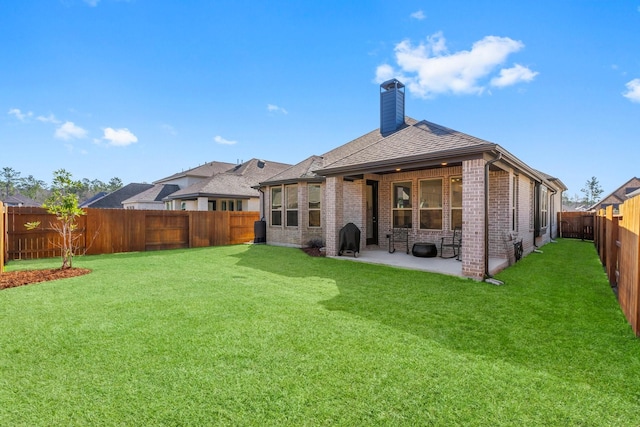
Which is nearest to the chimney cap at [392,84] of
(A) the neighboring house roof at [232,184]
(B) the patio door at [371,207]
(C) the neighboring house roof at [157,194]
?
(B) the patio door at [371,207]

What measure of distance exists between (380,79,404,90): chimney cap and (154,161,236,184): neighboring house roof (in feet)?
64.5

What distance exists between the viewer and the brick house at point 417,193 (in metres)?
6.53

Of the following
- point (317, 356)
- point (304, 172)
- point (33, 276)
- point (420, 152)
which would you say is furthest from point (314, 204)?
point (317, 356)

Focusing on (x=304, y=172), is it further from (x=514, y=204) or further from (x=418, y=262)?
(x=514, y=204)

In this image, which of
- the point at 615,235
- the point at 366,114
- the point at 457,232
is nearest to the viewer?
the point at 615,235

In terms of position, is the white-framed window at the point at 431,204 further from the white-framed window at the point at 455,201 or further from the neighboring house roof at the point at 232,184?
the neighboring house roof at the point at 232,184

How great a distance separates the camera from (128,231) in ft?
38.1

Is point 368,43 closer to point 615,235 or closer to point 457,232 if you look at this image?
point 457,232


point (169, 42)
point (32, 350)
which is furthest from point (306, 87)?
point (32, 350)

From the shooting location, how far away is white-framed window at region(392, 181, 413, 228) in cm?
1016

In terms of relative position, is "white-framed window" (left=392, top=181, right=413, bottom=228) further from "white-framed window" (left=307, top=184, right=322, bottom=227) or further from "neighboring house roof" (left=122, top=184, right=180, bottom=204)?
"neighboring house roof" (left=122, top=184, right=180, bottom=204)

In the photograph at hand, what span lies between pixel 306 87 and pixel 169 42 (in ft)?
21.3

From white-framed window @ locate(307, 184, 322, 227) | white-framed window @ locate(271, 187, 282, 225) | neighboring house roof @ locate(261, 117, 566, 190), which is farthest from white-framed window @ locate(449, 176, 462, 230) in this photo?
white-framed window @ locate(271, 187, 282, 225)

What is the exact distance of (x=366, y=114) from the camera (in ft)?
57.9
